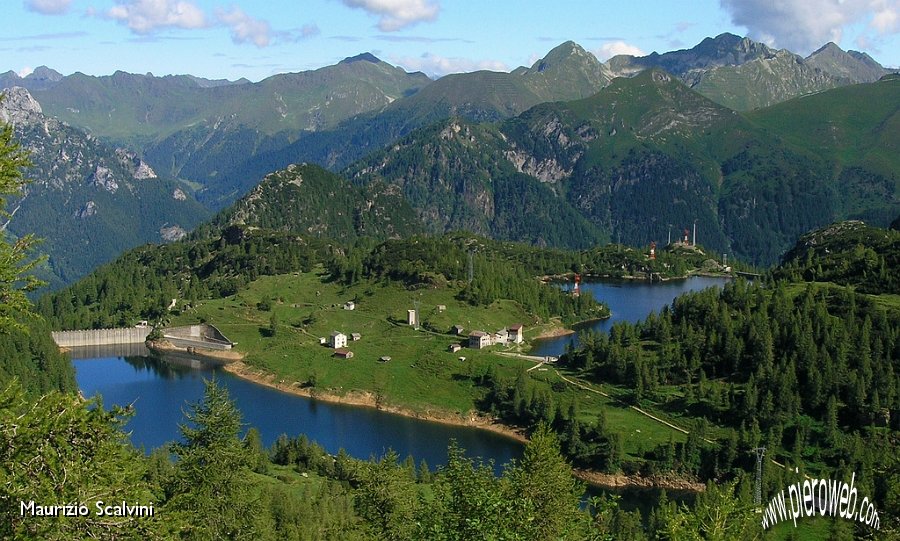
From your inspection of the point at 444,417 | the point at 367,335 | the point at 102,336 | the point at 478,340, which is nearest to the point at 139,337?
the point at 102,336

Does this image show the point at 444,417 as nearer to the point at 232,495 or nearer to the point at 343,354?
the point at 343,354

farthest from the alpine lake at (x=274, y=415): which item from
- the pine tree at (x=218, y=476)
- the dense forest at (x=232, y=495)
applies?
the pine tree at (x=218, y=476)

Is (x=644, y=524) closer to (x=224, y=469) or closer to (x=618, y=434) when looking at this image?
(x=618, y=434)

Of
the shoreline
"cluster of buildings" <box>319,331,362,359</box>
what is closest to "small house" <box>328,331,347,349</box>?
"cluster of buildings" <box>319,331,362,359</box>

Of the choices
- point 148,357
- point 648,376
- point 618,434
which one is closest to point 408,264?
point 148,357

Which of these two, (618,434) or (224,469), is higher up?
(224,469)

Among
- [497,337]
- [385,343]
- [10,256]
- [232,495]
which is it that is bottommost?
[385,343]
